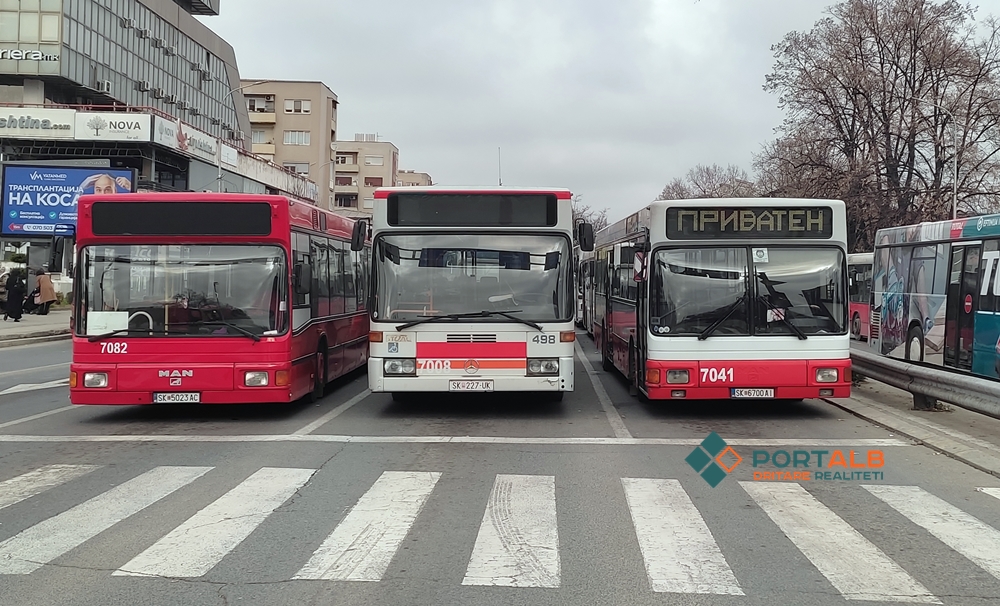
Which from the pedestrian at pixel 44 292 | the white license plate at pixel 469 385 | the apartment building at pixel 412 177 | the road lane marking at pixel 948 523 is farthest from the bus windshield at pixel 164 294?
the apartment building at pixel 412 177

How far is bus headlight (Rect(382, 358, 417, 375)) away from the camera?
37.6 feet

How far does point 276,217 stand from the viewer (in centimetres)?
1130

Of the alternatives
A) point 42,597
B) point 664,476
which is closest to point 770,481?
point 664,476

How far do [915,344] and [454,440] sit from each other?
11239 mm

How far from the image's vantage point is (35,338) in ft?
89.0

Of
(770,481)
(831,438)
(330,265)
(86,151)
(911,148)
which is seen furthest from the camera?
(86,151)

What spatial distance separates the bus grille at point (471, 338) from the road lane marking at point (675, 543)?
12.4 feet

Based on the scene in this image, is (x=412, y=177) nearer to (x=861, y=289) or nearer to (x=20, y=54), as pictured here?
(x=20, y=54)

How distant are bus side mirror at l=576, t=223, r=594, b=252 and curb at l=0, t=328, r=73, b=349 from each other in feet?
64.6

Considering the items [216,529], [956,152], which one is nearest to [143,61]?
[956,152]

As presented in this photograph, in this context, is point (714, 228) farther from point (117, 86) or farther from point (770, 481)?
point (117, 86)

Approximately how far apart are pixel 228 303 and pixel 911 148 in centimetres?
3697

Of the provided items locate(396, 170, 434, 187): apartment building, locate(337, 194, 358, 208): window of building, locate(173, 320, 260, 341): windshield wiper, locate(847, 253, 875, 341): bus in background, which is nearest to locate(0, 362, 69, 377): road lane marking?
locate(173, 320, 260, 341): windshield wiper

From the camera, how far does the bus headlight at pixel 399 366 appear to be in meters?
11.5
